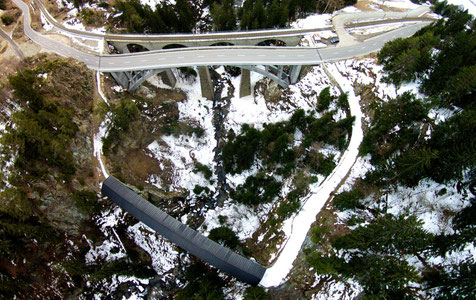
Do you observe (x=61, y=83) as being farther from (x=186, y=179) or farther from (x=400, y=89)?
(x=400, y=89)

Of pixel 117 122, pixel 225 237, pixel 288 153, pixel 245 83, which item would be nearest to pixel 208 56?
pixel 245 83

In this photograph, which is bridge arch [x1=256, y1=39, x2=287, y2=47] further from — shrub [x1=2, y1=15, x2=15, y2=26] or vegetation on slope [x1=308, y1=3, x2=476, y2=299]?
shrub [x1=2, y1=15, x2=15, y2=26]

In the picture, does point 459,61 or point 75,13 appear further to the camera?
point 75,13

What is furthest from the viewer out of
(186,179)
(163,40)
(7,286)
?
(163,40)

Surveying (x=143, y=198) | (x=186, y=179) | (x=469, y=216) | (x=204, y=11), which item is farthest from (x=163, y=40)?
(x=469, y=216)

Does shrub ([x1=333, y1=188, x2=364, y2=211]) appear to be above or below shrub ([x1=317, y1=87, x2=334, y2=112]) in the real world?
below

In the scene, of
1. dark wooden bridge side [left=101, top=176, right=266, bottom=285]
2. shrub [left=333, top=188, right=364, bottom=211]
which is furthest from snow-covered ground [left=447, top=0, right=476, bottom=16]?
dark wooden bridge side [left=101, top=176, right=266, bottom=285]

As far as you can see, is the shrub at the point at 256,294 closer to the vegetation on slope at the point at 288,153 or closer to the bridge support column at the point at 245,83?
the vegetation on slope at the point at 288,153

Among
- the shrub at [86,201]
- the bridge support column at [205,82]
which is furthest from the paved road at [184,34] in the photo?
the shrub at [86,201]
